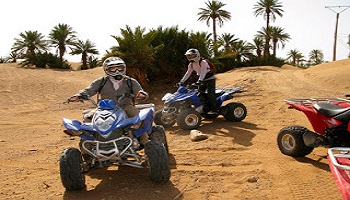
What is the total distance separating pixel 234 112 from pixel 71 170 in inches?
215

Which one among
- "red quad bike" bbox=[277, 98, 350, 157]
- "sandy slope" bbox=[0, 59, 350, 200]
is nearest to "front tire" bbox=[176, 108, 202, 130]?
"sandy slope" bbox=[0, 59, 350, 200]

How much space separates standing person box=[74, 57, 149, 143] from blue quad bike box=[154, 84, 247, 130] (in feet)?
9.20

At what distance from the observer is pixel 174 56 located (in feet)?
60.7

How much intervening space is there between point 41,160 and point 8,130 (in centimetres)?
434

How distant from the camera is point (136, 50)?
54.7 ft

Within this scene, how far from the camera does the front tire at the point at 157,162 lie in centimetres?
420

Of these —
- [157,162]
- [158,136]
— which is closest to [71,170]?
[157,162]

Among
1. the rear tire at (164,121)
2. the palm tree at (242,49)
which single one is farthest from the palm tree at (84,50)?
the rear tire at (164,121)

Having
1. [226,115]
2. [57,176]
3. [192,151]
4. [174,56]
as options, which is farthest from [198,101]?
[174,56]

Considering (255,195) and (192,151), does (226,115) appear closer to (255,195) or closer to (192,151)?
(192,151)

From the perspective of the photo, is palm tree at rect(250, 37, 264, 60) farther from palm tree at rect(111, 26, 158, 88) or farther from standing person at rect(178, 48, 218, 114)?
standing person at rect(178, 48, 218, 114)

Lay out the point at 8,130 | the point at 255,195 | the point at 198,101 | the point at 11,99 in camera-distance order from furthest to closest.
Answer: the point at 11,99, the point at 8,130, the point at 198,101, the point at 255,195

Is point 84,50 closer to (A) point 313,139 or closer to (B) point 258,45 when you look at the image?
(B) point 258,45

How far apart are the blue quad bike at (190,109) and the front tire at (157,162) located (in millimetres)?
3703
